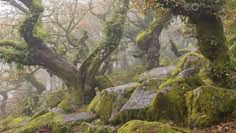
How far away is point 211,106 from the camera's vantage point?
879cm

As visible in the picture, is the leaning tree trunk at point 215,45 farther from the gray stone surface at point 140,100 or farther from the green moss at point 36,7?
the green moss at point 36,7

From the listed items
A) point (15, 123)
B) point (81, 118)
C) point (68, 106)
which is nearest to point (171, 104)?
point (81, 118)

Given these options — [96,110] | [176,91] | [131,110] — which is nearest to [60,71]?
[96,110]

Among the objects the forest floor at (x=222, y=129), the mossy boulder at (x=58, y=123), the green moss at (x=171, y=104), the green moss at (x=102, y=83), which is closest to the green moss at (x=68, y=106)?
the green moss at (x=102, y=83)

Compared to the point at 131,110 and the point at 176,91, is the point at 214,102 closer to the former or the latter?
the point at 176,91

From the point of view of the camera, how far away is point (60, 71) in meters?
19.1

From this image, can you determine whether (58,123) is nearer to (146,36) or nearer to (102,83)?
(102,83)

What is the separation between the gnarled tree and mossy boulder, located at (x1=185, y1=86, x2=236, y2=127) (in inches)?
405

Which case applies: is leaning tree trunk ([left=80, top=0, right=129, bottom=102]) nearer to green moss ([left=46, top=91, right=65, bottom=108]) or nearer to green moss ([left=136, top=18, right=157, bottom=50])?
green moss ([left=136, top=18, right=157, bottom=50])

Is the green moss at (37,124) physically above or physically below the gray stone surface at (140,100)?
below

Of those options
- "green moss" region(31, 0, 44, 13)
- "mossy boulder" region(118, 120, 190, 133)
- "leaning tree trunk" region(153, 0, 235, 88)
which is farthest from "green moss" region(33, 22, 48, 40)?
"mossy boulder" region(118, 120, 190, 133)

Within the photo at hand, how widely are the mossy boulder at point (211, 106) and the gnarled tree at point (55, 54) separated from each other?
10.3m

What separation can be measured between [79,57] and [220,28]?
14.6 meters

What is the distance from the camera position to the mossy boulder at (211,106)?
28.8ft
